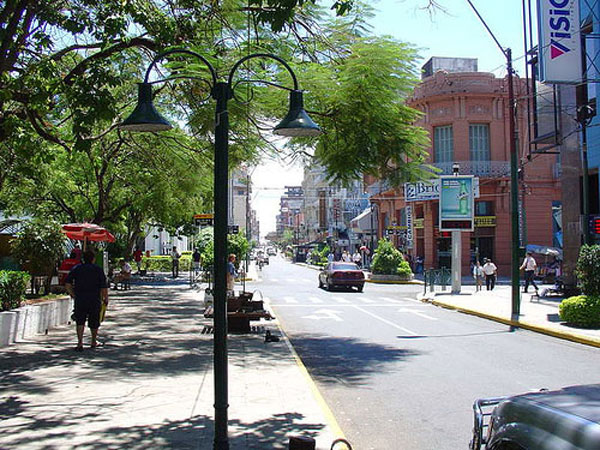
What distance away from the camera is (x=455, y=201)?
27.1 m

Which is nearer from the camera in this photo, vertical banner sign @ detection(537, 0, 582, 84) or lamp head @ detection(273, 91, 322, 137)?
lamp head @ detection(273, 91, 322, 137)

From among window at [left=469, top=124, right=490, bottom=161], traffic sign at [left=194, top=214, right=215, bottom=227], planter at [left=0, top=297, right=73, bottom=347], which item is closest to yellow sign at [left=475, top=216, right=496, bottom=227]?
window at [left=469, top=124, right=490, bottom=161]

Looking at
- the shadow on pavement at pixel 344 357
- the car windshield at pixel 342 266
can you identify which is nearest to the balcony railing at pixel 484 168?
the car windshield at pixel 342 266

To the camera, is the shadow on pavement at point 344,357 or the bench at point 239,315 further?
the bench at point 239,315

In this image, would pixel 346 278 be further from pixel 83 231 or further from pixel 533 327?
pixel 533 327

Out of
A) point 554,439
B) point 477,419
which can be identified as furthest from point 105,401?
point 554,439

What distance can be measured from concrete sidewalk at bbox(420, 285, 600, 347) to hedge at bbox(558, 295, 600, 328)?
0.80ft

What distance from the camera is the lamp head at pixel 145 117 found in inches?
231

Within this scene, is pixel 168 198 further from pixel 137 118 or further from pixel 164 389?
pixel 137 118

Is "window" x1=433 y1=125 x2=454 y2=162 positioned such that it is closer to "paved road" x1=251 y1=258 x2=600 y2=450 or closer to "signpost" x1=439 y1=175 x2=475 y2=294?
"signpost" x1=439 y1=175 x2=475 y2=294

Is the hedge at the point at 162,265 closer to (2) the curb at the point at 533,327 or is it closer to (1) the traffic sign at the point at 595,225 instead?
(2) the curb at the point at 533,327

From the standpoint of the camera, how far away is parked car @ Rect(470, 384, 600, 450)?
9.63 ft

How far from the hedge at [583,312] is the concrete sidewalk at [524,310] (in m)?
0.24

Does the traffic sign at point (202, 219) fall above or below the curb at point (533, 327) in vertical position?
above
